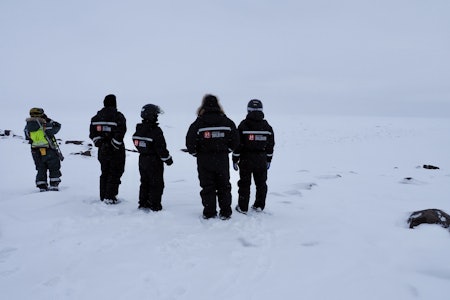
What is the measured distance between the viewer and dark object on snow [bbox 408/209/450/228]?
17.3 feet

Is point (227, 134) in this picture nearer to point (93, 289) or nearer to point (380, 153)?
point (93, 289)

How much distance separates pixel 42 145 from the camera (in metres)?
7.77

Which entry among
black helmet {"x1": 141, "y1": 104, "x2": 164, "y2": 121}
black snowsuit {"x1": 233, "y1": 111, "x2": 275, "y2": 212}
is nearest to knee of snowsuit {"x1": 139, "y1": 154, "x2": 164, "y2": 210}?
black helmet {"x1": 141, "y1": 104, "x2": 164, "y2": 121}

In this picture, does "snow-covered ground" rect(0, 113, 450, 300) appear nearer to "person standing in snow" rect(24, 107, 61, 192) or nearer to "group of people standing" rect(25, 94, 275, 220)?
"group of people standing" rect(25, 94, 275, 220)

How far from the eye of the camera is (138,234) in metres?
5.03

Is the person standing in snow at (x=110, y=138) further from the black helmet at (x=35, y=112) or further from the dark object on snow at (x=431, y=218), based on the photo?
the dark object on snow at (x=431, y=218)

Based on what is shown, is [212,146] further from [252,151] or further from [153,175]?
[153,175]

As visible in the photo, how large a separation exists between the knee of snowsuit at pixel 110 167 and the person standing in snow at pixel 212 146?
1.88m

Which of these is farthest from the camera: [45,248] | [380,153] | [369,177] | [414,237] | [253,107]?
[380,153]

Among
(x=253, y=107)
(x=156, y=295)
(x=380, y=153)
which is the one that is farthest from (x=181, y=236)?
(x=380, y=153)

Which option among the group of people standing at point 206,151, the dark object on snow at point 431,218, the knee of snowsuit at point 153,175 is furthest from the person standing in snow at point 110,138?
the dark object on snow at point 431,218

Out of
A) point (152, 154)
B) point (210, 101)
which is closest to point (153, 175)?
point (152, 154)

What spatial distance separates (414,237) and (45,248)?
535cm

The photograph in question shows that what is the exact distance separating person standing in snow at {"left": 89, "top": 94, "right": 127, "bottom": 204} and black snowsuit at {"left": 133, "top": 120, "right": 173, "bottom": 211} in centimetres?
69
